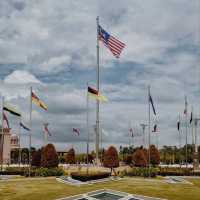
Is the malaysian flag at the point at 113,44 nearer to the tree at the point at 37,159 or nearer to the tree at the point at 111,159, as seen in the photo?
the tree at the point at 111,159

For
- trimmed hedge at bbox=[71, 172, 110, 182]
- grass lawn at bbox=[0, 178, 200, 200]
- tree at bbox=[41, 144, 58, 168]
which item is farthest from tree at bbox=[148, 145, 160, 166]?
grass lawn at bbox=[0, 178, 200, 200]

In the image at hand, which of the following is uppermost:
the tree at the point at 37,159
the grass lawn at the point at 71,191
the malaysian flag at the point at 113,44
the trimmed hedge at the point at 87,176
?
the malaysian flag at the point at 113,44

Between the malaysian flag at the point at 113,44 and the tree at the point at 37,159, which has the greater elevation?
the malaysian flag at the point at 113,44

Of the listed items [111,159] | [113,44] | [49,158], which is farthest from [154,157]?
[113,44]

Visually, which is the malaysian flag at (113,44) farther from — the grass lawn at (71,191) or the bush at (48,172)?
the bush at (48,172)

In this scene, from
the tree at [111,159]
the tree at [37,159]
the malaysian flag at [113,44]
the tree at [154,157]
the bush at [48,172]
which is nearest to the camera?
the malaysian flag at [113,44]

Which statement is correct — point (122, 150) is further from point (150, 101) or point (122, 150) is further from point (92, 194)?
point (92, 194)

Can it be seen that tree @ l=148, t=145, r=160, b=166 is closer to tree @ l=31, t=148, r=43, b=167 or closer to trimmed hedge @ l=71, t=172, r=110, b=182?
tree @ l=31, t=148, r=43, b=167

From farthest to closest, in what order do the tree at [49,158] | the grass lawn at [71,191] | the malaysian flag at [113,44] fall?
the tree at [49,158], the malaysian flag at [113,44], the grass lawn at [71,191]

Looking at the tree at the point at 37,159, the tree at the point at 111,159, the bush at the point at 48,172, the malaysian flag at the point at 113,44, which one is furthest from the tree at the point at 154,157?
the malaysian flag at the point at 113,44

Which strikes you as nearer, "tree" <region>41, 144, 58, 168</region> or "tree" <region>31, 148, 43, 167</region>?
"tree" <region>41, 144, 58, 168</region>

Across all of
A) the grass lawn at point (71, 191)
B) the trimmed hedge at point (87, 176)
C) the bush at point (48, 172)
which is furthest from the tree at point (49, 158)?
the grass lawn at point (71, 191)

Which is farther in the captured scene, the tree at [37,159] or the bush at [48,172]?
the tree at [37,159]

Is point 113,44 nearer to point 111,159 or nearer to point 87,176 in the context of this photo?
point 87,176
